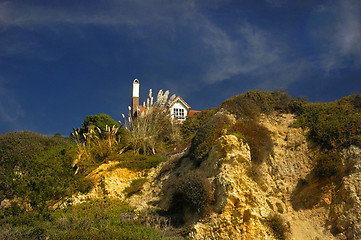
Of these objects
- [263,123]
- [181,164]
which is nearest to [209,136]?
[181,164]

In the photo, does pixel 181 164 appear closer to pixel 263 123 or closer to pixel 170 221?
pixel 170 221

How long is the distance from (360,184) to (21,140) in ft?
61.2

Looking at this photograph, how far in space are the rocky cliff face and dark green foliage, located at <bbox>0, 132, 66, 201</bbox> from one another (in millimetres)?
7062

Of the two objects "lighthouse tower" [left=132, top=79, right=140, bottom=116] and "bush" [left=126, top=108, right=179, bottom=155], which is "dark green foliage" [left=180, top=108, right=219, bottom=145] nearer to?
"bush" [left=126, top=108, right=179, bottom=155]

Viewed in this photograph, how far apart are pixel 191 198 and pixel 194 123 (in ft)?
37.8

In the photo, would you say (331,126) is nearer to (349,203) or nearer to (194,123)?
(349,203)

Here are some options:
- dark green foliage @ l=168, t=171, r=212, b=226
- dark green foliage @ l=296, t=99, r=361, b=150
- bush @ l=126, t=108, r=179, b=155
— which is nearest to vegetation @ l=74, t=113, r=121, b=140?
bush @ l=126, t=108, r=179, b=155

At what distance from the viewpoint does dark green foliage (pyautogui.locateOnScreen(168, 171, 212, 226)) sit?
1198 cm

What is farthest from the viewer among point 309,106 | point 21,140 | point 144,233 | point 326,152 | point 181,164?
point 21,140

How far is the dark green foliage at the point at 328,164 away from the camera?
1316cm

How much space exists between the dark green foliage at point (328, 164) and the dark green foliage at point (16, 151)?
594 inches

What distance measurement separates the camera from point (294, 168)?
47.2 feet

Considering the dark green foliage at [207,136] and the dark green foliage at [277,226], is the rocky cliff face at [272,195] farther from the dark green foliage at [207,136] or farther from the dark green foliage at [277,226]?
the dark green foliage at [207,136]

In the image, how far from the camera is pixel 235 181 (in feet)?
39.8
